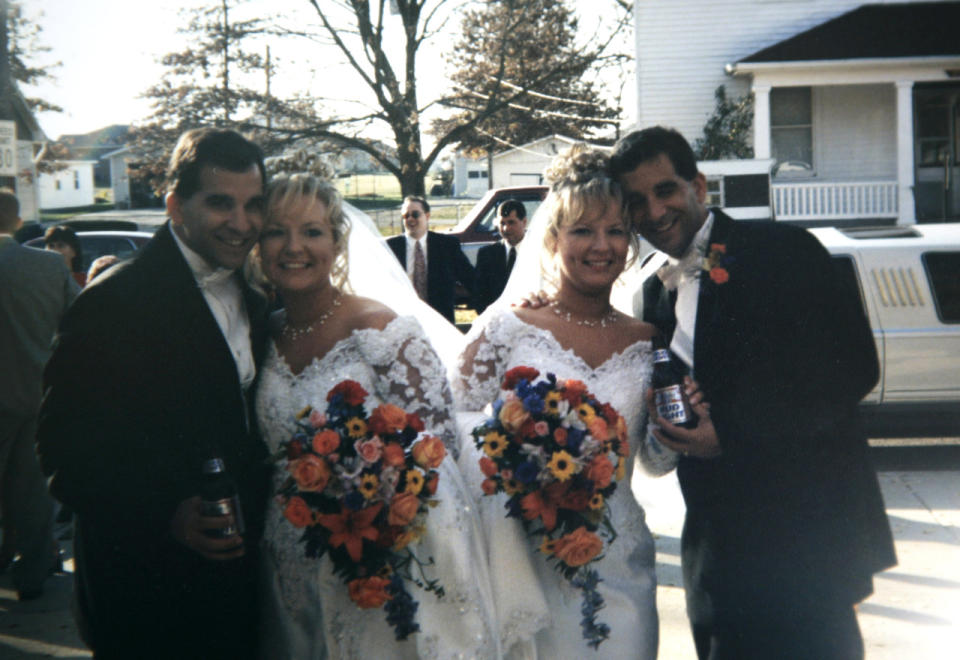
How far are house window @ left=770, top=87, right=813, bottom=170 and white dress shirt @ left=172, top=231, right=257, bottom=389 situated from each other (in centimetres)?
2078

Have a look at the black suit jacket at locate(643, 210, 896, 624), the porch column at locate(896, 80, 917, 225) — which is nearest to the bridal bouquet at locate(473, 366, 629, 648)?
the black suit jacket at locate(643, 210, 896, 624)

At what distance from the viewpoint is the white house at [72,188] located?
68.6m

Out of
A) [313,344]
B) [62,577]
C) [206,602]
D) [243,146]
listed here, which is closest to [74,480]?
[206,602]

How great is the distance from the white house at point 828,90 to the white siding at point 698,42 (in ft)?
Result: 0.07

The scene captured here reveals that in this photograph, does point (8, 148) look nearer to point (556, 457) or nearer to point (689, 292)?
point (689, 292)

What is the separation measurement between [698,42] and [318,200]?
20.8 m

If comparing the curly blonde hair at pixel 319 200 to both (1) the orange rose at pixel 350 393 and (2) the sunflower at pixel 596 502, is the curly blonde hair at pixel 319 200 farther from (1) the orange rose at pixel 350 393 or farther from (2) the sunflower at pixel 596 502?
(2) the sunflower at pixel 596 502

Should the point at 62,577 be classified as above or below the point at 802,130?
below

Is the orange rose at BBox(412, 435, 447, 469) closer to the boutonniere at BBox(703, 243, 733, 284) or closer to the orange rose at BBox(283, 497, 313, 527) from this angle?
the orange rose at BBox(283, 497, 313, 527)

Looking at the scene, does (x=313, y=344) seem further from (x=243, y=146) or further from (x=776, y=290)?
(x=776, y=290)

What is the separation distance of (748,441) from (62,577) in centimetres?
557

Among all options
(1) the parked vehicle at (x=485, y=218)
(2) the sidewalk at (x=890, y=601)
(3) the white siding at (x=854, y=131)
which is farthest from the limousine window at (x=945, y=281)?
(3) the white siding at (x=854, y=131)

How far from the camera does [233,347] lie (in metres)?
3.56

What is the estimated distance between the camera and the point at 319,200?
3.80 metres
